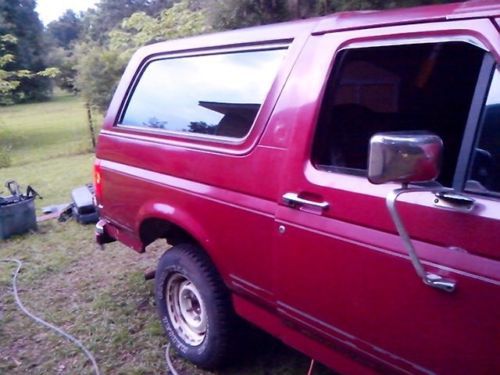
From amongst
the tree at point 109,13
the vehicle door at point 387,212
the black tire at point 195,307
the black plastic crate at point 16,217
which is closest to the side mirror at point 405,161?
the vehicle door at point 387,212

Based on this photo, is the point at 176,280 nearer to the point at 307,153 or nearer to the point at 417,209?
the point at 307,153

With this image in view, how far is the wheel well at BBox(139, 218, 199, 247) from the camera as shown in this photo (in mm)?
3183

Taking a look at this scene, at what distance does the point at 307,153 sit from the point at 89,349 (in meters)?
2.35

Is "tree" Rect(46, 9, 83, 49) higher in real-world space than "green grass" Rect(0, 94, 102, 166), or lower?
higher

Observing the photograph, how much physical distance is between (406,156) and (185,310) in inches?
87.9

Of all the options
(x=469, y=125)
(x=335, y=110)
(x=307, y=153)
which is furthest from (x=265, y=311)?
(x=469, y=125)

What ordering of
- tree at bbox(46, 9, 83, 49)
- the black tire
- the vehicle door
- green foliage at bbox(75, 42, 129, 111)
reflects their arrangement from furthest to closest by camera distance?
tree at bbox(46, 9, 83, 49)
green foliage at bbox(75, 42, 129, 111)
the black tire
the vehicle door

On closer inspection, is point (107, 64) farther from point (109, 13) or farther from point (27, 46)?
point (109, 13)

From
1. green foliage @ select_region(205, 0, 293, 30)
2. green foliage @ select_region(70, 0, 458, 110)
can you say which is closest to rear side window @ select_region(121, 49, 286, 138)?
green foliage @ select_region(70, 0, 458, 110)

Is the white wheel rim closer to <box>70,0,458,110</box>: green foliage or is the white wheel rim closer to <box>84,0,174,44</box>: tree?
<box>70,0,458,110</box>: green foliage

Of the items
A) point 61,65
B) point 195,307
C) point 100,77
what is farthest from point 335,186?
point 61,65

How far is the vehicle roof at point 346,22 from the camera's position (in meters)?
1.65

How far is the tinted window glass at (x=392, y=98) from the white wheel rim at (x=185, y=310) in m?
1.46

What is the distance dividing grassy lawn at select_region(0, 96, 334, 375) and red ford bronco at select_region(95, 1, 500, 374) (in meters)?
0.36
